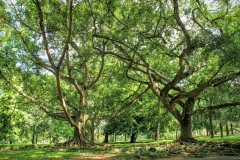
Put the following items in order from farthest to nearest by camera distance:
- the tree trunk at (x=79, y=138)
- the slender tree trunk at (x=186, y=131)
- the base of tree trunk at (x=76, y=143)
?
the tree trunk at (x=79, y=138), the base of tree trunk at (x=76, y=143), the slender tree trunk at (x=186, y=131)

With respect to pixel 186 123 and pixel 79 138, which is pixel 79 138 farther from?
pixel 186 123

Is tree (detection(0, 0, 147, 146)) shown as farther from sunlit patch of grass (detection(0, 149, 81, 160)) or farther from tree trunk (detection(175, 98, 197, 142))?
tree trunk (detection(175, 98, 197, 142))

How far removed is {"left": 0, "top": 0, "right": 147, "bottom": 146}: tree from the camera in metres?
11.5

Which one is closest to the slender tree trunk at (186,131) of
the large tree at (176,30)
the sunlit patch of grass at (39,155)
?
the large tree at (176,30)

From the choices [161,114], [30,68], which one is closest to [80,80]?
[30,68]

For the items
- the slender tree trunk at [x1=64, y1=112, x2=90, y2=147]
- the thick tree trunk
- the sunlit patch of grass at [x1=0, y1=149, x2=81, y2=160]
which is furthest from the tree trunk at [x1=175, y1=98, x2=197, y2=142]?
the sunlit patch of grass at [x1=0, y1=149, x2=81, y2=160]

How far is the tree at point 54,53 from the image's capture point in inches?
453

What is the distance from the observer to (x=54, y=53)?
14445mm

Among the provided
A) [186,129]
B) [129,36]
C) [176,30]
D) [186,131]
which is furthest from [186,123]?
[129,36]

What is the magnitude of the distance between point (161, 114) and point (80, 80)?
29.6ft

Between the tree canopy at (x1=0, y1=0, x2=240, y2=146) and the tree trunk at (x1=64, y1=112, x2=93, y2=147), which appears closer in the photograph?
the tree canopy at (x1=0, y1=0, x2=240, y2=146)

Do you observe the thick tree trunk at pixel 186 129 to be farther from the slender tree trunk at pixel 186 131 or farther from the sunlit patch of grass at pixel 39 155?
the sunlit patch of grass at pixel 39 155

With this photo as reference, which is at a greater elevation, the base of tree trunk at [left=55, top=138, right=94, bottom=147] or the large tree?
the large tree

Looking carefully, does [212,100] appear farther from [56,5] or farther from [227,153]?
[56,5]
